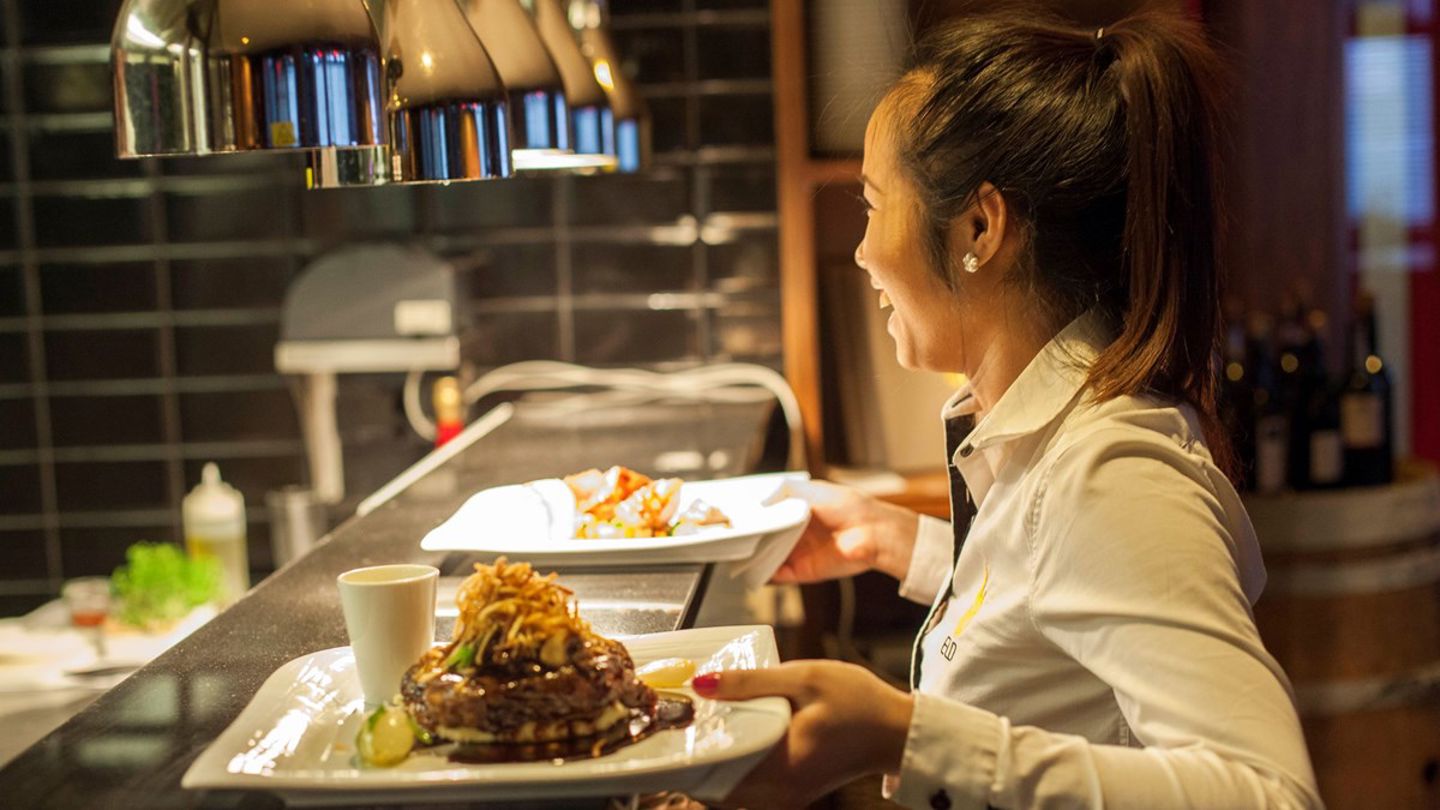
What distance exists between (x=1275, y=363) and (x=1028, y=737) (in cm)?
227

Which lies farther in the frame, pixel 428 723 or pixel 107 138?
pixel 107 138

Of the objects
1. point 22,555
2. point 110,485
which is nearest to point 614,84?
point 110,485

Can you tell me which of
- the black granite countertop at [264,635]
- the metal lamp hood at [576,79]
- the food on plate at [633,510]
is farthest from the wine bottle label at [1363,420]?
the food on plate at [633,510]

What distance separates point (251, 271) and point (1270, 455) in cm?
234

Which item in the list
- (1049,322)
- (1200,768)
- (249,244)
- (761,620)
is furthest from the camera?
(249,244)

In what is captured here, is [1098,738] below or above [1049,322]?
below

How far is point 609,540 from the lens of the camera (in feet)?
5.56

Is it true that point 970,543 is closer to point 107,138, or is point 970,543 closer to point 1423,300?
point 107,138

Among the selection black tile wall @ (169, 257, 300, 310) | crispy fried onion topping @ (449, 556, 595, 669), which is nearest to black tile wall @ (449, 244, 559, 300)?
black tile wall @ (169, 257, 300, 310)

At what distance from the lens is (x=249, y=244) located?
12.0 ft

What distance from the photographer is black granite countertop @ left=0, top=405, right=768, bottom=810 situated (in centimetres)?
106

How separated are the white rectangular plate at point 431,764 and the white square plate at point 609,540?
0.52m

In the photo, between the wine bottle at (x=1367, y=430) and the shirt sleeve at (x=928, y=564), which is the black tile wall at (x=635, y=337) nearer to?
the wine bottle at (x=1367, y=430)

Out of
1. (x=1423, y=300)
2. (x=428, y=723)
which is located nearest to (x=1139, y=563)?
(x=428, y=723)
